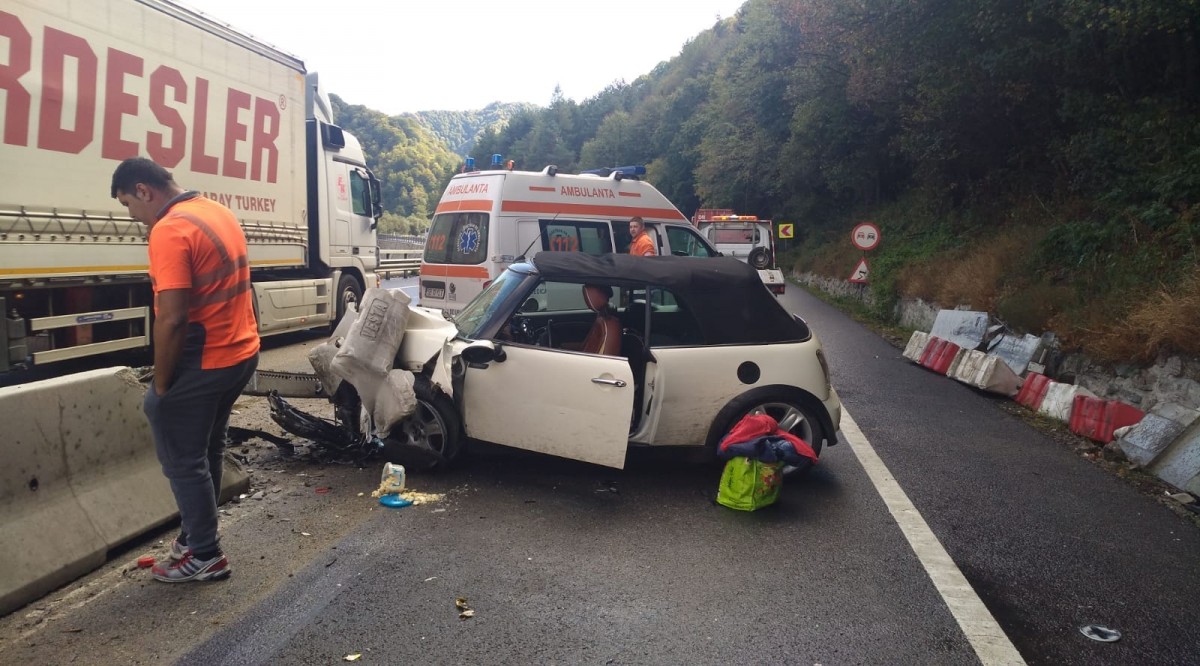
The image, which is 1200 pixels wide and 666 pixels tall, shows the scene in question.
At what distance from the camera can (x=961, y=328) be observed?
37.5 feet

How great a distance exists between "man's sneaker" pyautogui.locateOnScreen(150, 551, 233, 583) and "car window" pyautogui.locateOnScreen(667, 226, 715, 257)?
876cm

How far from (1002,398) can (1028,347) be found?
3.37 feet

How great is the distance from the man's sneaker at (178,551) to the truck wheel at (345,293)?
882cm

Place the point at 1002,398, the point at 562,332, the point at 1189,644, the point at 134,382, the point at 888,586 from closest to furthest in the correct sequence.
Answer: the point at 1189,644
the point at 888,586
the point at 134,382
the point at 562,332
the point at 1002,398

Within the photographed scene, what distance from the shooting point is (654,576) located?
3869 millimetres

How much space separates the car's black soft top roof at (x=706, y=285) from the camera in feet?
17.3

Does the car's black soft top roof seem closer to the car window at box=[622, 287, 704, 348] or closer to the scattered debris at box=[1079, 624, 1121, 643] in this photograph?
the car window at box=[622, 287, 704, 348]

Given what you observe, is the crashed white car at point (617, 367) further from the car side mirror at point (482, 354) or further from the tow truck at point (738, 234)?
the tow truck at point (738, 234)

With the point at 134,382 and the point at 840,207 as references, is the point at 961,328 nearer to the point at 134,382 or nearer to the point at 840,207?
the point at 134,382

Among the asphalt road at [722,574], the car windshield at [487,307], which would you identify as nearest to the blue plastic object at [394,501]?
the asphalt road at [722,574]

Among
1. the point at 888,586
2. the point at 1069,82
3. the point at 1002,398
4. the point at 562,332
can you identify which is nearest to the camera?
the point at 888,586

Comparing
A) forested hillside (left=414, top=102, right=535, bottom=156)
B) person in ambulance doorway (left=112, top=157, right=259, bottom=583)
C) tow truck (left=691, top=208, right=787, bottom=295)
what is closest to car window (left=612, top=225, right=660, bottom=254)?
person in ambulance doorway (left=112, top=157, right=259, bottom=583)

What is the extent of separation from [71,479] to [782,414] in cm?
417

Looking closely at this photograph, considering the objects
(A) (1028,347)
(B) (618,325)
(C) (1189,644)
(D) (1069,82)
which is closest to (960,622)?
(C) (1189,644)
